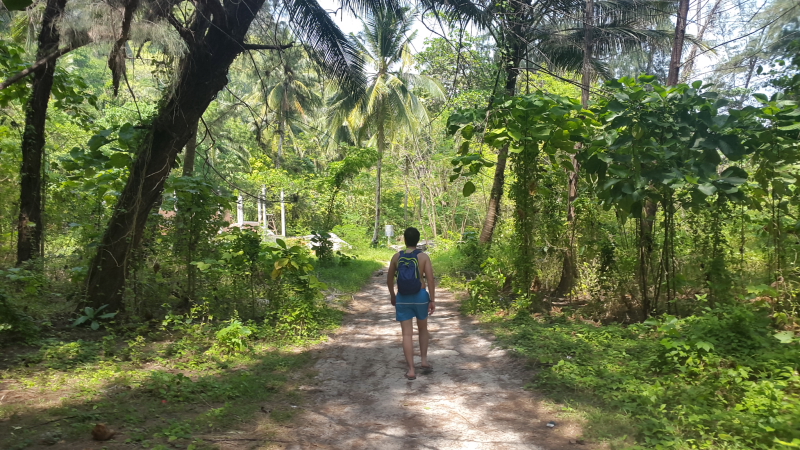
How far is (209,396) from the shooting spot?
4.05 m

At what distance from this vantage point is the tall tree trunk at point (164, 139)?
5930mm

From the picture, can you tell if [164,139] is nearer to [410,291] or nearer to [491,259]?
[410,291]

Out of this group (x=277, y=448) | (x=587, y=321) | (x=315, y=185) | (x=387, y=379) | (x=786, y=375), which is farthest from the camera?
(x=315, y=185)

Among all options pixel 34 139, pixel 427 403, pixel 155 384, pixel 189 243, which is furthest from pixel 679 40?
pixel 34 139

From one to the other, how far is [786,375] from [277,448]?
3582mm

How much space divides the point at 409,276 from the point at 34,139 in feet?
19.9

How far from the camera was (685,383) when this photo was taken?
3.87 m

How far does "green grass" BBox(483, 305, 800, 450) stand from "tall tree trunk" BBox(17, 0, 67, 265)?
7186mm

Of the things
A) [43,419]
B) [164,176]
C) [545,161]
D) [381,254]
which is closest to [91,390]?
[43,419]

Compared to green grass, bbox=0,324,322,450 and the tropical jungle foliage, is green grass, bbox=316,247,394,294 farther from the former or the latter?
green grass, bbox=0,324,322,450

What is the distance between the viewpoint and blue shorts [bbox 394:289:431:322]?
4902 mm

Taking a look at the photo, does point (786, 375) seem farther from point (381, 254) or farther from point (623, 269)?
point (381, 254)

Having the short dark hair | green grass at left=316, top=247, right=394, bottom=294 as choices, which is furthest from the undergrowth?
green grass at left=316, top=247, right=394, bottom=294

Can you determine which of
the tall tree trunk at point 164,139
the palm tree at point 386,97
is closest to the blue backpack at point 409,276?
the tall tree trunk at point 164,139
